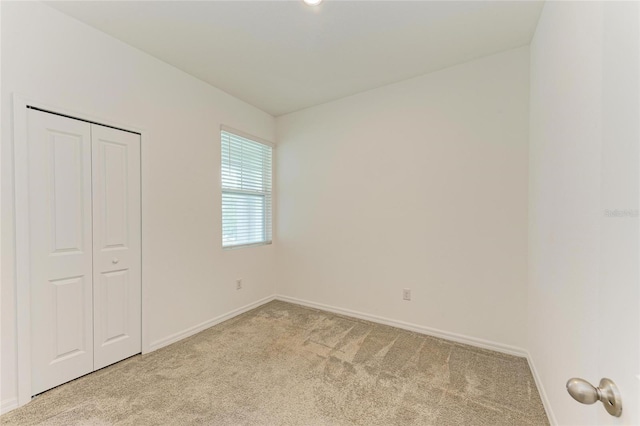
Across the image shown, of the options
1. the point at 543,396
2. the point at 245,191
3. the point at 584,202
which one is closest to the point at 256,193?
the point at 245,191

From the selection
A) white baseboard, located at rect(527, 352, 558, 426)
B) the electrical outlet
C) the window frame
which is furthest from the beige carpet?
the window frame

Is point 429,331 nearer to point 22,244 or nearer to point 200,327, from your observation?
point 200,327

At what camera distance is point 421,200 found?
2.74 meters

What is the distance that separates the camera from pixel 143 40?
2207 mm

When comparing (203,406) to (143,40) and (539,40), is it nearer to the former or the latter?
(143,40)

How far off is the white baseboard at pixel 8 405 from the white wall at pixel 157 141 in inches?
0.7

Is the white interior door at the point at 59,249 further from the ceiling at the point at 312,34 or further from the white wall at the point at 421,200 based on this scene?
the white wall at the point at 421,200

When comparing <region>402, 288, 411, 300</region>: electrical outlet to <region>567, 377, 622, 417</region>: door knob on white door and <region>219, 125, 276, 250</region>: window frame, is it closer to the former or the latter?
<region>219, 125, 276, 250</region>: window frame

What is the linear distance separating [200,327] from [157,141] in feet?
6.35

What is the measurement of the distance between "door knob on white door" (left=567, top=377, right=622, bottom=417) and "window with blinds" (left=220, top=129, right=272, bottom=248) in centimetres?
310

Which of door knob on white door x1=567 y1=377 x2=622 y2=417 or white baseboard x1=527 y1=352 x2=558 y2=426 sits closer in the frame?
door knob on white door x1=567 y1=377 x2=622 y2=417

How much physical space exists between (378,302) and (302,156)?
2092 mm

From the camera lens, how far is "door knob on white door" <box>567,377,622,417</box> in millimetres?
525

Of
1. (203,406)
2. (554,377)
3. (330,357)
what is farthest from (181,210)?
(554,377)
